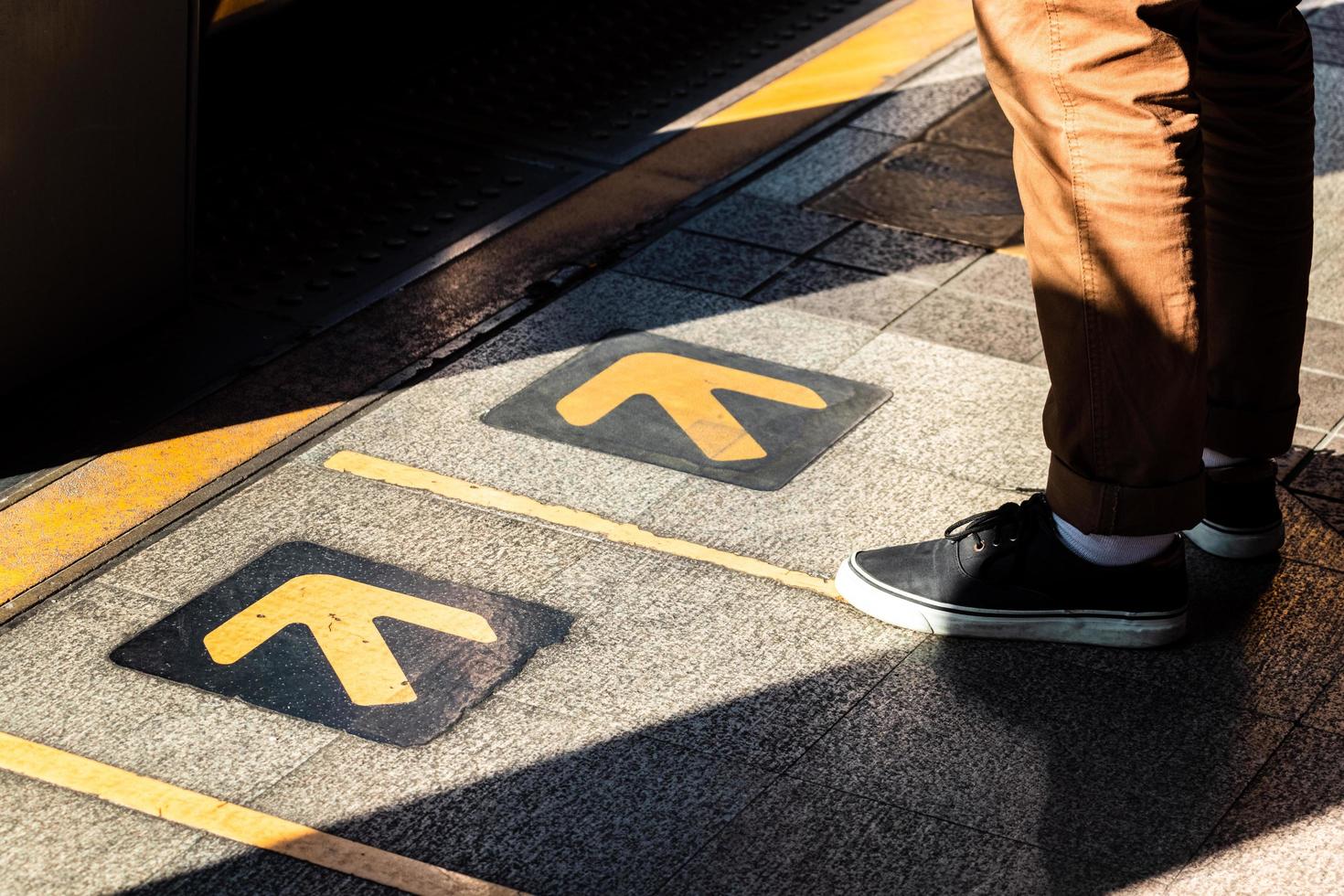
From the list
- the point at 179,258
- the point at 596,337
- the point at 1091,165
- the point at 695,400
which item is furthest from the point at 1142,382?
the point at 179,258

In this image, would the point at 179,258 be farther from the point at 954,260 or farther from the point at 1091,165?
the point at 1091,165

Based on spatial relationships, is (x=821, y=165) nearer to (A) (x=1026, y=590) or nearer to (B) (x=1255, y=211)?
(B) (x=1255, y=211)

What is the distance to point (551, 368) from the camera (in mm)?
3725

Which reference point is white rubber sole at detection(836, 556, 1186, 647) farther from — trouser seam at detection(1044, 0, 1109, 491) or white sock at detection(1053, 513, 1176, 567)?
trouser seam at detection(1044, 0, 1109, 491)

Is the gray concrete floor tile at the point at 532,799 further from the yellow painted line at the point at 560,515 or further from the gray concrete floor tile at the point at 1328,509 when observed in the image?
the gray concrete floor tile at the point at 1328,509

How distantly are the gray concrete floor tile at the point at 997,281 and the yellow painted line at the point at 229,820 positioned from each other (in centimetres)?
232

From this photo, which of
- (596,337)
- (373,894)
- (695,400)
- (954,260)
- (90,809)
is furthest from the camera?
(954,260)

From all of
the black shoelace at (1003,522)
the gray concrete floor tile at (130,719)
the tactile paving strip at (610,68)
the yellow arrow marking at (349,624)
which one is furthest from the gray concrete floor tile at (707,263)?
the gray concrete floor tile at (130,719)

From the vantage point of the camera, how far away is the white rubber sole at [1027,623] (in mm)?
2748

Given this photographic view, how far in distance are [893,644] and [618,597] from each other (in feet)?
1.55

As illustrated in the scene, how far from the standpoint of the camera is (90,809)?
7.84 ft

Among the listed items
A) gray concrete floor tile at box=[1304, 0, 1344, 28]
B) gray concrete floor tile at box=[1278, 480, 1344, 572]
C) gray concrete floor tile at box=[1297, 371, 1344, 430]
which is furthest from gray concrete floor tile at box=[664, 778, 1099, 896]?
gray concrete floor tile at box=[1304, 0, 1344, 28]

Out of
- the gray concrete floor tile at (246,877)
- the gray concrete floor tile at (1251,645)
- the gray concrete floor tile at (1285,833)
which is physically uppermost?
the gray concrete floor tile at (246,877)

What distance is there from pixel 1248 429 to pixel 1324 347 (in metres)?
1.03
